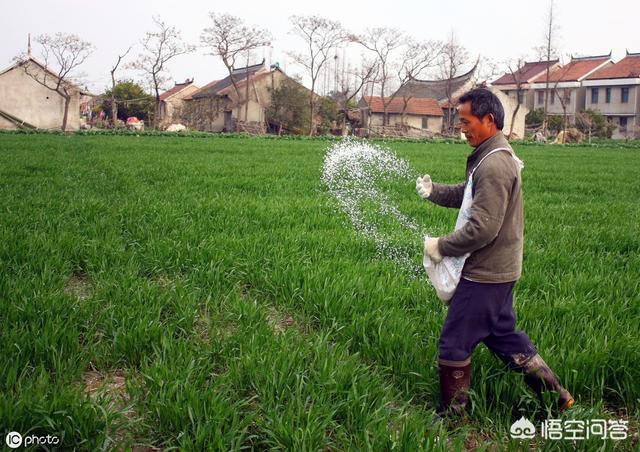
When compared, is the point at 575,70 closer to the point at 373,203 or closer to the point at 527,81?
the point at 527,81

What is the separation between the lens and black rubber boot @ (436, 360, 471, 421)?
2.42 meters

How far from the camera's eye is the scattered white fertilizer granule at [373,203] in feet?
16.7

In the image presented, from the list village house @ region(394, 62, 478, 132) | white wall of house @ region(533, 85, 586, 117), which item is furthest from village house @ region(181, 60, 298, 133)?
white wall of house @ region(533, 85, 586, 117)

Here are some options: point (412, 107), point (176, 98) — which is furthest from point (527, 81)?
point (176, 98)

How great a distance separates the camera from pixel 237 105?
138ft

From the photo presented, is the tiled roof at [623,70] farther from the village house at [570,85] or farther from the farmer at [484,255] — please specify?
the farmer at [484,255]

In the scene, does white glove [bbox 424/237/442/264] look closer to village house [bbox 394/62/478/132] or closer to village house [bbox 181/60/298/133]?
village house [bbox 181/60/298/133]

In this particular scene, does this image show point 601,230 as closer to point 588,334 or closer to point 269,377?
point 588,334

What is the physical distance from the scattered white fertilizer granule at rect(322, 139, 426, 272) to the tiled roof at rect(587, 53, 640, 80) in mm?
45252

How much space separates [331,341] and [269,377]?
82cm

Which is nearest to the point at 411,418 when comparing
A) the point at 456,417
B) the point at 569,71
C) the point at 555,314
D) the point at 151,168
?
the point at 456,417

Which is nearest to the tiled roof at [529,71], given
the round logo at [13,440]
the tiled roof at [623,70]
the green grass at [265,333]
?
the tiled roof at [623,70]

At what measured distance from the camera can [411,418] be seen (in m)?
2.26

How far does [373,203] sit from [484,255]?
5331mm
